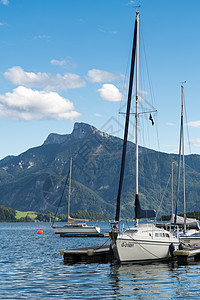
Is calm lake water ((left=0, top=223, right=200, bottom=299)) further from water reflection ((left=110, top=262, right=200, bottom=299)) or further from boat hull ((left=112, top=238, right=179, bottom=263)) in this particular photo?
boat hull ((left=112, top=238, right=179, bottom=263))

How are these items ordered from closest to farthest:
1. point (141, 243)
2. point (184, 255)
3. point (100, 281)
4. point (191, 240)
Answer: point (100, 281) < point (141, 243) < point (184, 255) < point (191, 240)

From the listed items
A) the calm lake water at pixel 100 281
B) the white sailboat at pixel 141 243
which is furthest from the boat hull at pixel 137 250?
the calm lake water at pixel 100 281

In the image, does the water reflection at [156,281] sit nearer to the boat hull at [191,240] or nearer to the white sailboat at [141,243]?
the white sailboat at [141,243]

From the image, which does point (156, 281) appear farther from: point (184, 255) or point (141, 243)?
point (184, 255)

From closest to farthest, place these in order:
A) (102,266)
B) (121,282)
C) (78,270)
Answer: (121,282)
(78,270)
(102,266)

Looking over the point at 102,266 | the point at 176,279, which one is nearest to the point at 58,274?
the point at 102,266

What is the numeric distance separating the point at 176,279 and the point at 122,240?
266 inches

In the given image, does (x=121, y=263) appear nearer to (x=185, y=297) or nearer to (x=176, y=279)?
(x=176, y=279)

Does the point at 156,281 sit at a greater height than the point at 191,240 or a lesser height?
lesser

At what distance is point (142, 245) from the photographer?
39156mm

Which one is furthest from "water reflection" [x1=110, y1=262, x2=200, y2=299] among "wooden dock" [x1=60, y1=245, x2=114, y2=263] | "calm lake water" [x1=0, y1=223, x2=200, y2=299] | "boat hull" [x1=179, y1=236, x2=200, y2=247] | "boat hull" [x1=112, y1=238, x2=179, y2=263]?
"boat hull" [x1=179, y1=236, x2=200, y2=247]

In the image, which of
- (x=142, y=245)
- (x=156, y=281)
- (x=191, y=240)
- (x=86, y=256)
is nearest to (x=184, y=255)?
(x=142, y=245)

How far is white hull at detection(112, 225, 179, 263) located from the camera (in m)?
38.3

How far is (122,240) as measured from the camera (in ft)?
125
